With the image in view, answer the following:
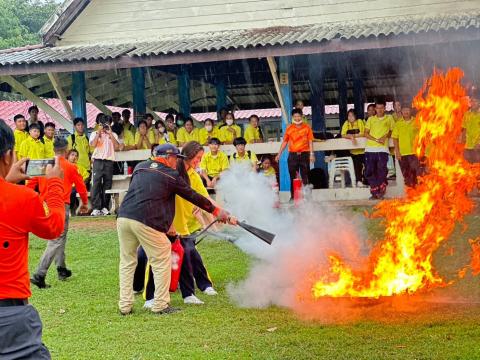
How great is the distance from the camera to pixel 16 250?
419 cm

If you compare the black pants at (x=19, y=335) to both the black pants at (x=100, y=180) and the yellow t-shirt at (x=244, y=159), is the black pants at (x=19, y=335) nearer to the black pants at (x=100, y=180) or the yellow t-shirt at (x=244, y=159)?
the yellow t-shirt at (x=244, y=159)

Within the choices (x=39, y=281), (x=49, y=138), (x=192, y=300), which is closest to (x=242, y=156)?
(x=49, y=138)

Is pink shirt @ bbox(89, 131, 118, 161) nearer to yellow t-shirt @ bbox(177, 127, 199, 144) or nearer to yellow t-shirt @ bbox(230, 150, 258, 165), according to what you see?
yellow t-shirt @ bbox(177, 127, 199, 144)

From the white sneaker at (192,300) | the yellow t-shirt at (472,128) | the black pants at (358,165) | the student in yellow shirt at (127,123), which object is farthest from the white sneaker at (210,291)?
the student in yellow shirt at (127,123)

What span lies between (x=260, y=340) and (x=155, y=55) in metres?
Answer: 9.55

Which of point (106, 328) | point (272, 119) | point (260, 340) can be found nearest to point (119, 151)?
point (106, 328)

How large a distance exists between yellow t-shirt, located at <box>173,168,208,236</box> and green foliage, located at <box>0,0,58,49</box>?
36.5 metres

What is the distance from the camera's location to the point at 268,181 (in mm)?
14617

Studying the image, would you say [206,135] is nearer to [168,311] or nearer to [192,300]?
[192,300]

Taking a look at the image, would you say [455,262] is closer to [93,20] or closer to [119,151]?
[119,151]

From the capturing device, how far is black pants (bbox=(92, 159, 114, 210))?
54.1 feet

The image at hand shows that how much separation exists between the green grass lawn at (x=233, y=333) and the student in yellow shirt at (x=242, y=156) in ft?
20.4

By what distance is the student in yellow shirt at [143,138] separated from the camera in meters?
16.9

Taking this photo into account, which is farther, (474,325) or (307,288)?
(307,288)
